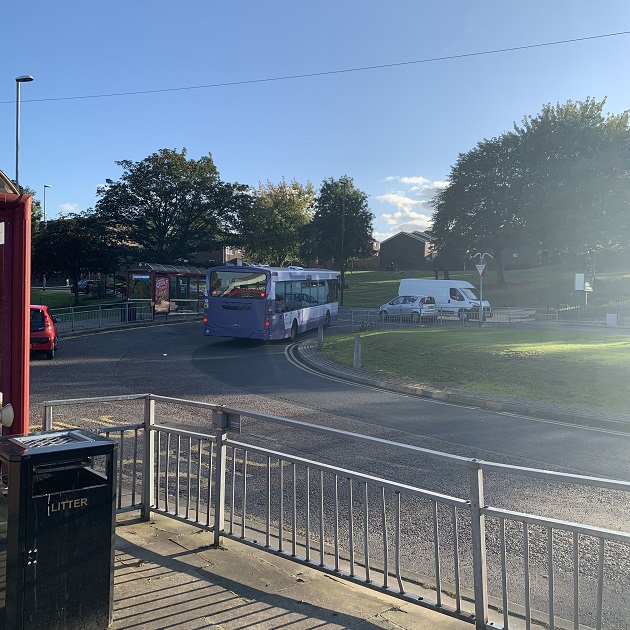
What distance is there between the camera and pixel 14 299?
468cm

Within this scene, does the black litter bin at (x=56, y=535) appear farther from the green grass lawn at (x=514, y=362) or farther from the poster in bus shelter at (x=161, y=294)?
the poster in bus shelter at (x=161, y=294)

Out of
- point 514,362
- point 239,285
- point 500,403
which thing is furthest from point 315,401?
point 239,285

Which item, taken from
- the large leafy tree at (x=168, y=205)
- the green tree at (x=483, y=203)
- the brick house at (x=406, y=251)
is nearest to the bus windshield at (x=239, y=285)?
the large leafy tree at (x=168, y=205)

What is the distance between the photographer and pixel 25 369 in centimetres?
477

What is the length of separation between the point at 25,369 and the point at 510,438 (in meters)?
7.61

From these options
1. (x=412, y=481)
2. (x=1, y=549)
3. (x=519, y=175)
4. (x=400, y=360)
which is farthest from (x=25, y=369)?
(x=519, y=175)

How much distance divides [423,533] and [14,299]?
4049 millimetres

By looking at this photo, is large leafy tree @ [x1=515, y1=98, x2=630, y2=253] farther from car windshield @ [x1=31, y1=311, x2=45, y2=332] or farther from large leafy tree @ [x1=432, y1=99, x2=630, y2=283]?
car windshield @ [x1=31, y1=311, x2=45, y2=332]

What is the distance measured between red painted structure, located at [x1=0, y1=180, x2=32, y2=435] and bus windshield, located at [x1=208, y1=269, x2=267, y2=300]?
18631 millimetres

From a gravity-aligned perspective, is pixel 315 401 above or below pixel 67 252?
below

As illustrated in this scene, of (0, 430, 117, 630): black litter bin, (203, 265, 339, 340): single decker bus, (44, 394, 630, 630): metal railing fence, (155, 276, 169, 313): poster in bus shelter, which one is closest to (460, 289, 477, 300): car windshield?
(203, 265, 339, 340): single decker bus

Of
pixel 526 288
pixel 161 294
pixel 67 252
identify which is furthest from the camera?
pixel 526 288

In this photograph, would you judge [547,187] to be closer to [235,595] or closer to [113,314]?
[113,314]

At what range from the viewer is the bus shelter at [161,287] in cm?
3462
